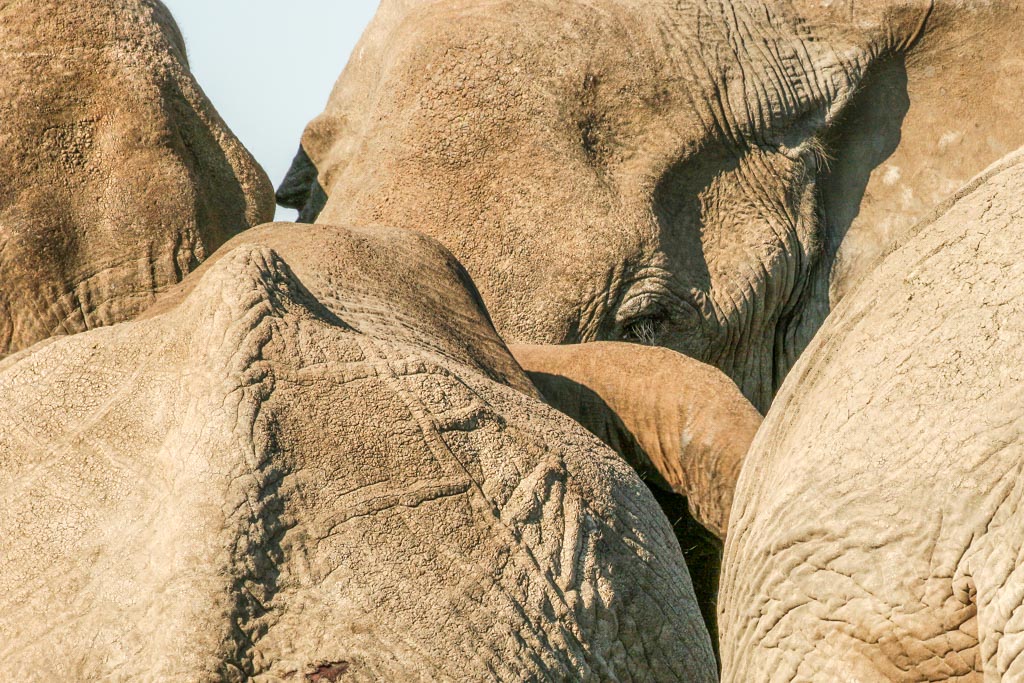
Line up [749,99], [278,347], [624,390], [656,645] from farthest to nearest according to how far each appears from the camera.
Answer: [749,99], [624,390], [656,645], [278,347]

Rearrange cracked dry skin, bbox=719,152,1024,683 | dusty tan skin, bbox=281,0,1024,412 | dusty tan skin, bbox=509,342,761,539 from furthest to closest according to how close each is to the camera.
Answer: dusty tan skin, bbox=281,0,1024,412, dusty tan skin, bbox=509,342,761,539, cracked dry skin, bbox=719,152,1024,683

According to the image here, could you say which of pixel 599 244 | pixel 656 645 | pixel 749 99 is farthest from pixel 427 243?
pixel 749 99

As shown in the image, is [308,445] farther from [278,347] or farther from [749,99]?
[749,99]

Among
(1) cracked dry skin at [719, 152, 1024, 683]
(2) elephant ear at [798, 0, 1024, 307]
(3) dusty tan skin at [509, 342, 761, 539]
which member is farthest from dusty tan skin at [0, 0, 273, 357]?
(2) elephant ear at [798, 0, 1024, 307]

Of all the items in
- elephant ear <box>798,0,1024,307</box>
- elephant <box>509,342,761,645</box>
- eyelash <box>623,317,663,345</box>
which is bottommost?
elephant <box>509,342,761,645</box>

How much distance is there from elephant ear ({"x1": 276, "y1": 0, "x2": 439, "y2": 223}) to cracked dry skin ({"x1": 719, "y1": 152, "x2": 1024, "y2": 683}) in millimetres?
2722

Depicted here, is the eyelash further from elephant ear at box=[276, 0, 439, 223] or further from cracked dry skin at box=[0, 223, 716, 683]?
cracked dry skin at box=[0, 223, 716, 683]

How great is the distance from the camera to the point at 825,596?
1480mm

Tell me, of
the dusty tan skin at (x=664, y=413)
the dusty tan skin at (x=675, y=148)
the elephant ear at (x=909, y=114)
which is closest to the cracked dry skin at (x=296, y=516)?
the dusty tan skin at (x=664, y=413)

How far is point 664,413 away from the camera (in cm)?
280

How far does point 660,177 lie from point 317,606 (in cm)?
248

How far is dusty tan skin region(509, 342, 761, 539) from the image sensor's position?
2.71 m

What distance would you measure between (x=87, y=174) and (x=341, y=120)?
151 centimetres

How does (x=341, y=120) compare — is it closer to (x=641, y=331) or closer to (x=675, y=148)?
(x=675, y=148)
